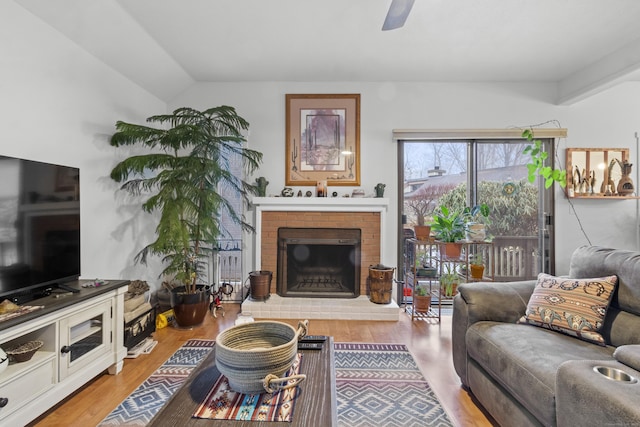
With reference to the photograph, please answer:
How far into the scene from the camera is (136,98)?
304cm

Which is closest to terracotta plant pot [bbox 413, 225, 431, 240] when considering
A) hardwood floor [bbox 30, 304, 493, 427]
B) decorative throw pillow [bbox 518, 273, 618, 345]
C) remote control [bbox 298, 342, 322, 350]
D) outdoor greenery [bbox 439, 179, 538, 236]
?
outdoor greenery [bbox 439, 179, 538, 236]

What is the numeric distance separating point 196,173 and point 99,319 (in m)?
1.37

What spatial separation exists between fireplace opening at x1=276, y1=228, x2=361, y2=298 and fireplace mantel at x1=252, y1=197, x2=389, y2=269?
9.2 inches

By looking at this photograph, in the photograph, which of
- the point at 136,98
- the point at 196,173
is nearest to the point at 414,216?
the point at 196,173

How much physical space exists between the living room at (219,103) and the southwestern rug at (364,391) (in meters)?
0.80

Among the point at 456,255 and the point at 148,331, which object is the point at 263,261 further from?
the point at 456,255

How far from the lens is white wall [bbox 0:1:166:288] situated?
187 cm

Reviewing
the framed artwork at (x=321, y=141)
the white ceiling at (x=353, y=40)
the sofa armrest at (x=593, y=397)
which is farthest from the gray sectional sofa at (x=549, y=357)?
the framed artwork at (x=321, y=141)

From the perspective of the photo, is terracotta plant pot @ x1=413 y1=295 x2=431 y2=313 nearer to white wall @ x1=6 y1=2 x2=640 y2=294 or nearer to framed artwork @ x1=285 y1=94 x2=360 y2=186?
white wall @ x1=6 y1=2 x2=640 y2=294

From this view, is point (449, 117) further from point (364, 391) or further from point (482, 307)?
point (364, 391)

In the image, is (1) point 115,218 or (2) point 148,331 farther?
(1) point 115,218

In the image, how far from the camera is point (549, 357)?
1.35m

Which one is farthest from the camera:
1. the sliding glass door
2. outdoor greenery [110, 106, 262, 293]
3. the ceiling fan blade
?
the sliding glass door

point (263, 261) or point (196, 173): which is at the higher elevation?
point (196, 173)
